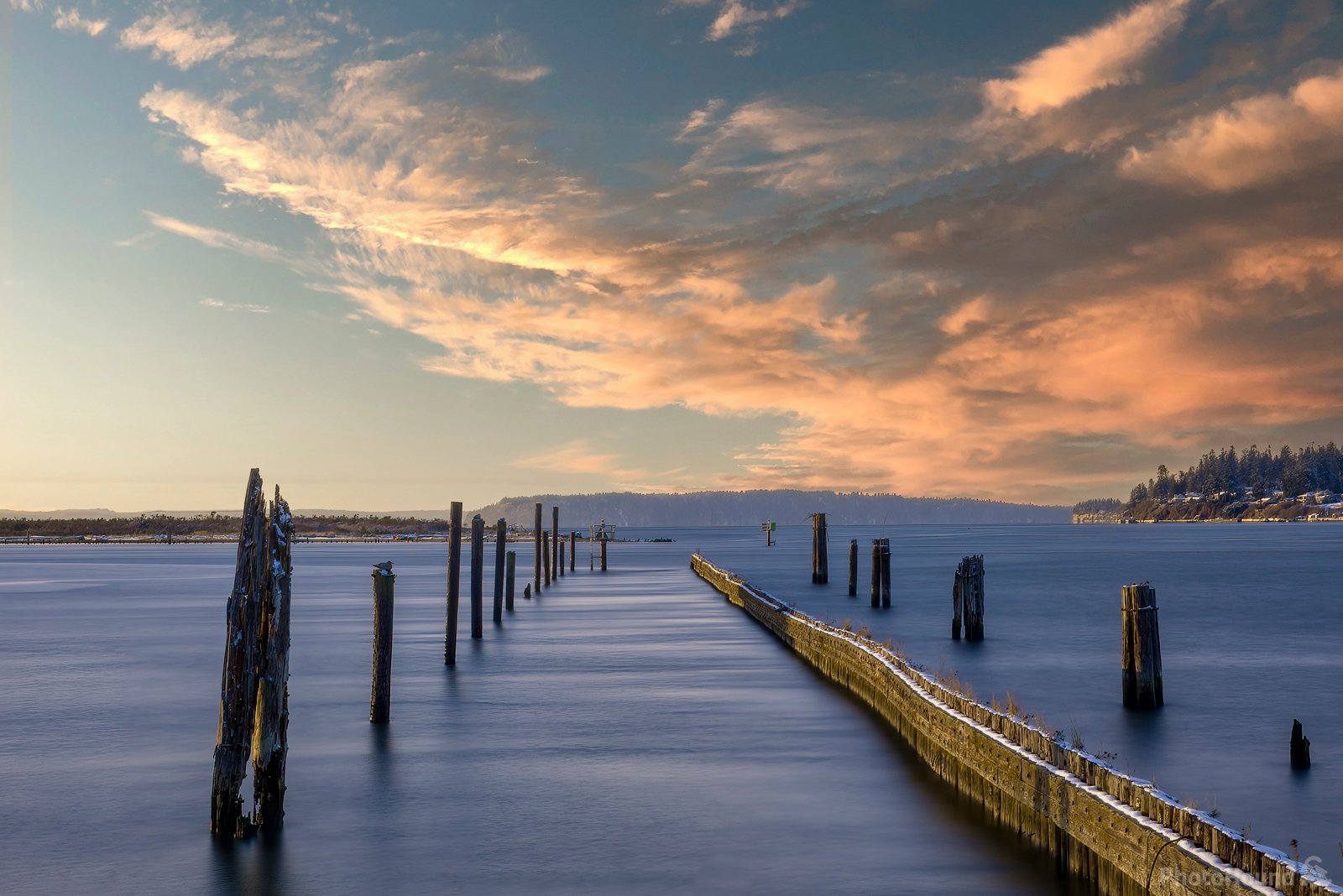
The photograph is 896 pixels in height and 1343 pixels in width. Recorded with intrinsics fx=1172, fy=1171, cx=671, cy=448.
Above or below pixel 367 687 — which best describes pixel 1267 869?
above

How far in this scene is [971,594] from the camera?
116ft

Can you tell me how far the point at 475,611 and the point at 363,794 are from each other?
67.9 ft

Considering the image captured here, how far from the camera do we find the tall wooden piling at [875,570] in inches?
1844

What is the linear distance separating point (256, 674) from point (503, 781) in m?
5.33

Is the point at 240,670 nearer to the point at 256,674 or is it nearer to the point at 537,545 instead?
the point at 256,674

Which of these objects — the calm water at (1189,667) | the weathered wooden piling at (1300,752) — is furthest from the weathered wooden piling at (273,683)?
the weathered wooden piling at (1300,752)

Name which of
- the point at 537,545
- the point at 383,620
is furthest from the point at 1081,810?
the point at 537,545

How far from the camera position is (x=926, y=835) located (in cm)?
1449

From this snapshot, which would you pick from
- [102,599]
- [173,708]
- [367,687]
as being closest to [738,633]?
[367,687]

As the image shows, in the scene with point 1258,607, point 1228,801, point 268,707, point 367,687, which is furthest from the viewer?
point 1258,607

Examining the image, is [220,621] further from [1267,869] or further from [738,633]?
[1267,869]

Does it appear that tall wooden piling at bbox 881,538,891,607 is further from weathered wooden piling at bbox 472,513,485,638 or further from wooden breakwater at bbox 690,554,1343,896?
wooden breakwater at bbox 690,554,1343,896

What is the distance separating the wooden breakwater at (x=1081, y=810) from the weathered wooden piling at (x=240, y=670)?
8.88m

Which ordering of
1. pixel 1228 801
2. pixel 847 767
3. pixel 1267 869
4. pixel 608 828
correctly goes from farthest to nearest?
pixel 847 767, pixel 1228 801, pixel 608 828, pixel 1267 869
